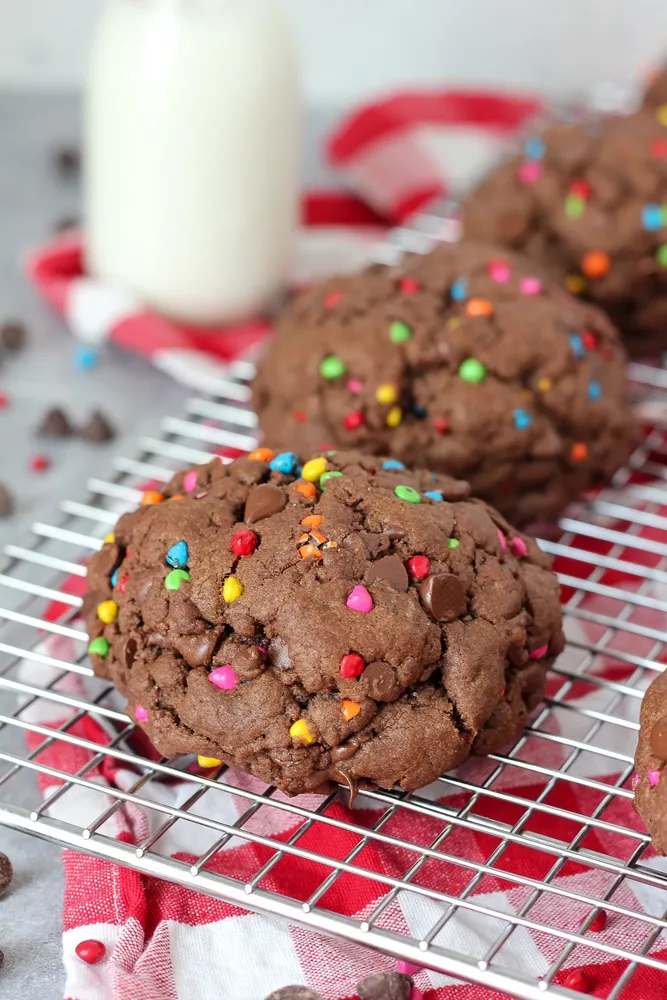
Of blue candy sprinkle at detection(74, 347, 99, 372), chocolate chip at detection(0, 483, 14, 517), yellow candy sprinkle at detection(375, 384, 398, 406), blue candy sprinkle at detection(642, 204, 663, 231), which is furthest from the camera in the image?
blue candy sprinkle at detection(74, 347, 99, 372)

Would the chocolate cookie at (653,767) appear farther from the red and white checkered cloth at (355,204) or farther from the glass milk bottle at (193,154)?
the glass milk bottle at (193,154)

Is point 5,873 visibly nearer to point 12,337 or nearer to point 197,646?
point 197,646

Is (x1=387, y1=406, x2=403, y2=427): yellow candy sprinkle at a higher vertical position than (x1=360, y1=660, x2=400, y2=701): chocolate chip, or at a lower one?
higher

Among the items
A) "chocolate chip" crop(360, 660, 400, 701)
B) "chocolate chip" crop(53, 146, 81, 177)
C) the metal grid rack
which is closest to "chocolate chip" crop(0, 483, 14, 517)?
the metal grid rack

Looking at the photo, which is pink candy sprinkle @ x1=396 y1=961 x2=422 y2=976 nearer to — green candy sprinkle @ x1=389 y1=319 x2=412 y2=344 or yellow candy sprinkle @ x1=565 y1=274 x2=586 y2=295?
green candy sprinkle @ x1=389 y1=319 x2=412 y2=344

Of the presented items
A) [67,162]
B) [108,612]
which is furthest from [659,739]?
[67,162]
